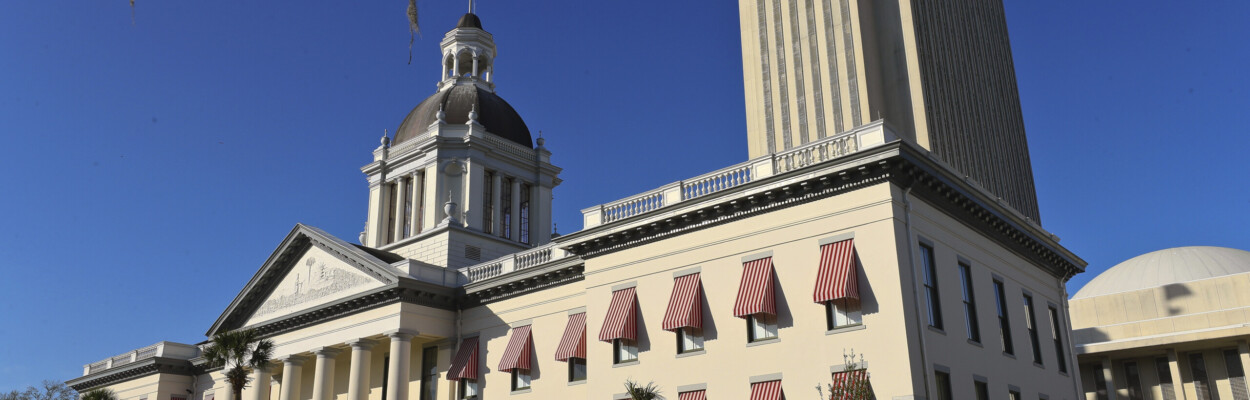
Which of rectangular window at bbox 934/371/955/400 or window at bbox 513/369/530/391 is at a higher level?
window at bbox 513/369/530/391

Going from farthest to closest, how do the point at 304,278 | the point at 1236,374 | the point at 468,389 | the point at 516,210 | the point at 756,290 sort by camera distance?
the point at 516,210 → the point at 1236,374 → the point at 304,278 → the point at 468,389 → the point at 756,290

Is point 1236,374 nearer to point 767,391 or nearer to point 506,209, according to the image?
point 767,391

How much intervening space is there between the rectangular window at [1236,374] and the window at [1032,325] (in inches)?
726

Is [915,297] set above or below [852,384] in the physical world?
above

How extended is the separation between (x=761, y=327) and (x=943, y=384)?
4599 millimetres

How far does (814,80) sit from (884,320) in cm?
1934

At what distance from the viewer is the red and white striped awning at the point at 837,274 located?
22953 millimetres

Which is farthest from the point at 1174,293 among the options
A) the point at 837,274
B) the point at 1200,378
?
the point at 837,274

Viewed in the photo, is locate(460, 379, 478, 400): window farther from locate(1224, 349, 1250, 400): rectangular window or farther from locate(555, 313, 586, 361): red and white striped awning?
locate(1224, 349, 1250, 400): rectangular window

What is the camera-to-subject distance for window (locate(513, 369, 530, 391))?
3256 cm

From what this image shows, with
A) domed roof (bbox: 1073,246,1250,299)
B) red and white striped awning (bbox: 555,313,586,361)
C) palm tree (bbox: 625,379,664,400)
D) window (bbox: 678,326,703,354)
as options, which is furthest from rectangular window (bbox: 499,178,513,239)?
domed roof (bbox: 1073,246,1250,299)

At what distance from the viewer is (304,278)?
129ft

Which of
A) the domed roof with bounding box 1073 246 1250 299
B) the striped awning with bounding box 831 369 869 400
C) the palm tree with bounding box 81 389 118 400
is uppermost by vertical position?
the domed roof with bounding box 1073 246 1250 299

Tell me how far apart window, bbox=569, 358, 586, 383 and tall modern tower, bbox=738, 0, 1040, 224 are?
39.9 feet
